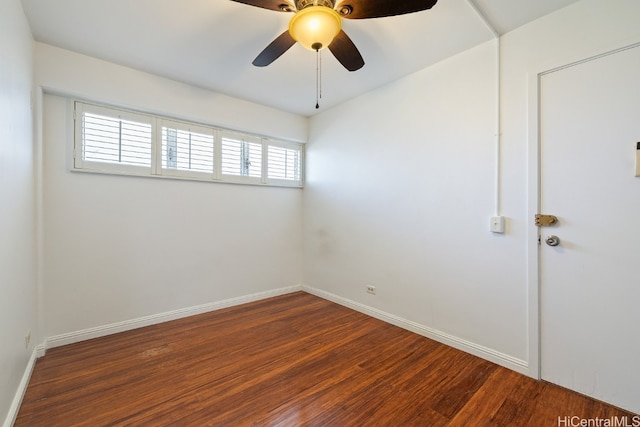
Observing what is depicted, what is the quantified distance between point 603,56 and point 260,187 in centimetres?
331

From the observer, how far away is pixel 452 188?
96.8 inches

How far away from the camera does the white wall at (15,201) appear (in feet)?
4.73

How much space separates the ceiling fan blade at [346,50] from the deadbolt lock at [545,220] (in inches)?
67.3

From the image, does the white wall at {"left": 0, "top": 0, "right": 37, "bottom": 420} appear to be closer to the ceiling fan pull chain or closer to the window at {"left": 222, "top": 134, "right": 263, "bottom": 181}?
the window at {"left": 222, "top": 134, "right": 263, "bottom": 181}

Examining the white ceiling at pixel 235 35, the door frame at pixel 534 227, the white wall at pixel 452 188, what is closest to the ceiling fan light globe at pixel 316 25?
the white ceiling at pixel 235 35

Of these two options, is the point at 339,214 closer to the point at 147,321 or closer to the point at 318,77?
the point at 318,77

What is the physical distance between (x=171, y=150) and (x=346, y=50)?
2154 mm

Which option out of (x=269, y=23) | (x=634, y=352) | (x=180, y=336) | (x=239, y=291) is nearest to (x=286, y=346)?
(x=180, y=336)

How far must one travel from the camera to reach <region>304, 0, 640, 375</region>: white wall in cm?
199

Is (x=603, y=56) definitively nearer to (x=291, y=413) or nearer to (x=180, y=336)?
(x=291, y=413)

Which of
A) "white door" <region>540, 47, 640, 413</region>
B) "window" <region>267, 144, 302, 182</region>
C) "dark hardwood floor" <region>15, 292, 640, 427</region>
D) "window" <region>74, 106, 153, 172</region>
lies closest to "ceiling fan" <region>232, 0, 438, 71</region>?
"white door" <region>540, 47, 640, 413</region>

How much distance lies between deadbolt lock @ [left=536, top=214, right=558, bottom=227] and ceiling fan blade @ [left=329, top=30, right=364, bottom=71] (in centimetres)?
171

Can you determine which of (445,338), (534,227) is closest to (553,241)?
(534,227)

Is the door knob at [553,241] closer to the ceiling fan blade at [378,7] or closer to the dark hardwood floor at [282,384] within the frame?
the dark hardwood floor at [282,384]
